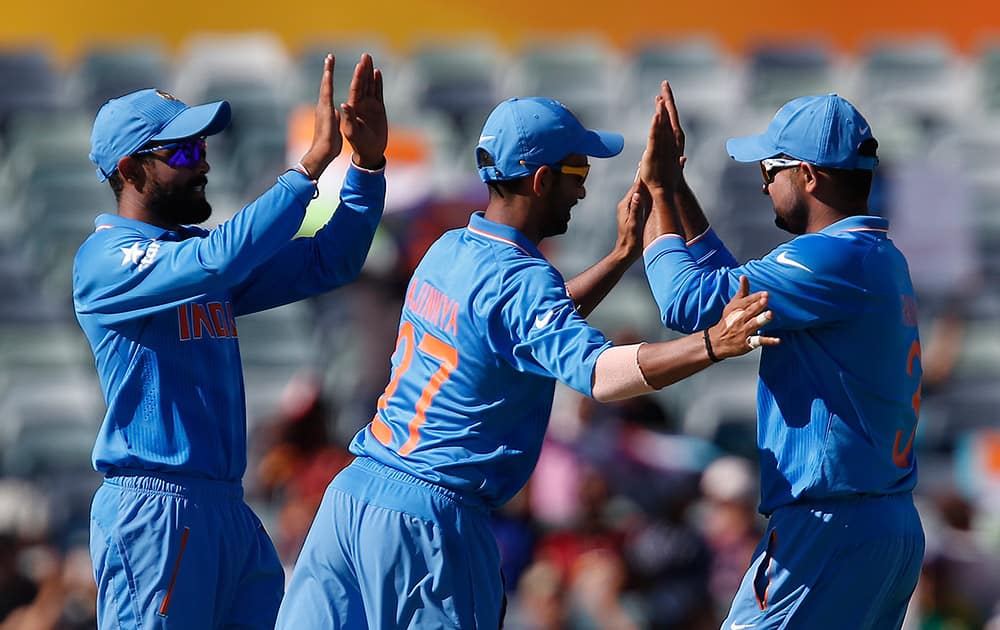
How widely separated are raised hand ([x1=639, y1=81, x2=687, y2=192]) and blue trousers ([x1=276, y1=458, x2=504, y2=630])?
1085mm

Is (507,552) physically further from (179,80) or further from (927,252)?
(179,80)

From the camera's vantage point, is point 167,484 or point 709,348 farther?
point 167,484

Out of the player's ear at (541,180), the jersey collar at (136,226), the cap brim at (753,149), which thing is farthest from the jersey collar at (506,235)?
the jersey collar at (136,226)

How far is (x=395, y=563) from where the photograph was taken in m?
4.63

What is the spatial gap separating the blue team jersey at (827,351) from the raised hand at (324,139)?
1.01 metres

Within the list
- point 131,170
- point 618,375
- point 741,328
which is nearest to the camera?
point 741,328

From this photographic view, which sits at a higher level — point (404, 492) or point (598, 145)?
point (598, 145)

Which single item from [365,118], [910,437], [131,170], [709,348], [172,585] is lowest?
[172,585]

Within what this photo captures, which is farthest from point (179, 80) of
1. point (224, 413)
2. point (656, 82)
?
point (224, 413)

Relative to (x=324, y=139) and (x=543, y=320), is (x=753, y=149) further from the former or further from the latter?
(x=324, y=139)

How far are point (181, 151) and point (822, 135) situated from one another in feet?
6.17

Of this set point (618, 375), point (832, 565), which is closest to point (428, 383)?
point (618, 375)

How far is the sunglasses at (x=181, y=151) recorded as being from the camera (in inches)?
196

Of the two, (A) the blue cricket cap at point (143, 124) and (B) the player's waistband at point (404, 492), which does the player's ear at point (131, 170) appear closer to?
(A) the blue cricket cap at point (143, 124)
